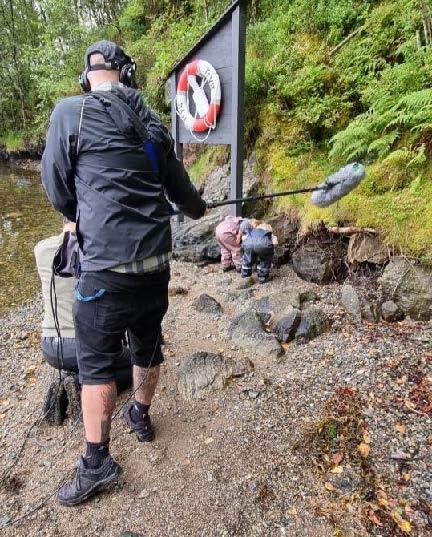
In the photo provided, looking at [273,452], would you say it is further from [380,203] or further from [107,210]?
[380,203]

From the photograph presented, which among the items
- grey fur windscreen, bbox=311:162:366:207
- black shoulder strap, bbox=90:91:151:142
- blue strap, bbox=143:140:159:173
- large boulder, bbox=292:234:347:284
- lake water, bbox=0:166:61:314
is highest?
black shoulder strap, bbox=90:91:151:142

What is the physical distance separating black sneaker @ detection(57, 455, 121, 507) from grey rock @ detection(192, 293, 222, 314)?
8.01 feet

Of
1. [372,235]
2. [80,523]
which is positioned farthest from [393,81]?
[80,523]

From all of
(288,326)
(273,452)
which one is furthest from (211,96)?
(273,452)

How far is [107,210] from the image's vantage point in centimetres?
201

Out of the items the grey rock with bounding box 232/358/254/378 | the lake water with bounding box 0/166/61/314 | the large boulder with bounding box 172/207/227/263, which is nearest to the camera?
the grey rock with bounding box 232/358/254/378

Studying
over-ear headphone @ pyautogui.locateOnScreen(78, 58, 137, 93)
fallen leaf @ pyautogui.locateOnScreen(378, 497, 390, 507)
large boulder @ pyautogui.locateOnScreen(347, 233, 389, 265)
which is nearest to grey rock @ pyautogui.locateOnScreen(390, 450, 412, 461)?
fallen leaf @ pyautogui.locateOnScreen(378, 497, 390, 507)

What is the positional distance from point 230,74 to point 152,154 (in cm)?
435

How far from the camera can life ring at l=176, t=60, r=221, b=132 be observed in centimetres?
601

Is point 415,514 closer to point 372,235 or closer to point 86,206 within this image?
point 86,206

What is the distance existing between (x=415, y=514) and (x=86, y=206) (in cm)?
238

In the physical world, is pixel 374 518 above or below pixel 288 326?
below

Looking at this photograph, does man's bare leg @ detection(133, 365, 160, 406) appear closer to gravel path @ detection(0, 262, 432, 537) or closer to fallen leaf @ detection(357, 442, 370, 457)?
gravel path @ detection(0, 262, 432, 537)

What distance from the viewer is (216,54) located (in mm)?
6008
